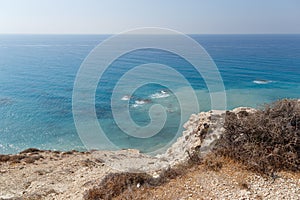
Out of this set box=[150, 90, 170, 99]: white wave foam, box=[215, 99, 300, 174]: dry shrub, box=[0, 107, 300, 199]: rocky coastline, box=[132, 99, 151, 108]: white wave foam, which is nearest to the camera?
box=[0, 107, 300, 199]: rocky coastline

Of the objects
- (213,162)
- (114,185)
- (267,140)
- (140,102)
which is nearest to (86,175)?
(114,185)

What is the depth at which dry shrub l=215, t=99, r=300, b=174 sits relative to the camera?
913 cm

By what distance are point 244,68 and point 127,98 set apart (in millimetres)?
39994

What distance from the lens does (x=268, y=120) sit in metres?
10.4

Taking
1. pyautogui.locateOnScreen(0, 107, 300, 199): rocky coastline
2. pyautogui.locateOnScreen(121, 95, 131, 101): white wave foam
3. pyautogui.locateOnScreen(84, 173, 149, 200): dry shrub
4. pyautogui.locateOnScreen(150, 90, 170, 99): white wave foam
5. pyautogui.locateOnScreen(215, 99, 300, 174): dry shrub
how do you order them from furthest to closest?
pyautogui.locateOnScreen(150, 90, 170, 99): white wave foam, pyautogui.locateOnScreen(121, 95, 131, 101): white wave foam, pyautogui.locateOnScreen(215, 99, 300, 174): dry shrub, pyautogui.locateOnScreen(84, 173, 149, 200): dry shrub, pyautogui.locateOnScreen(0, 107, 300, 199): rocky coastline

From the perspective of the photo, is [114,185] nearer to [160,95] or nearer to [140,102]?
[140,102]

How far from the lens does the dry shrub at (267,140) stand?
9.13 metres

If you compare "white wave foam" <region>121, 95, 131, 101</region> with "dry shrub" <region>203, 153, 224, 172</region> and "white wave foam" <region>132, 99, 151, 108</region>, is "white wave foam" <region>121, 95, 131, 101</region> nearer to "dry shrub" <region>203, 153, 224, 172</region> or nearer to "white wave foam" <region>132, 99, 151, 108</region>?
"white wave foam" <region>132, 99, 151, 108</region>

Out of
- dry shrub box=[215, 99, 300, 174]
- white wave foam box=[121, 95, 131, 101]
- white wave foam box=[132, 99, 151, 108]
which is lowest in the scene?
white wave foam box=[132, 99, 151, 108]

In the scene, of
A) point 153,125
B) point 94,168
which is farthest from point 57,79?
point 94,168

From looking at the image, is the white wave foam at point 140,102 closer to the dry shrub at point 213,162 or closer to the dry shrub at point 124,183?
the dry shrub at point 213,162

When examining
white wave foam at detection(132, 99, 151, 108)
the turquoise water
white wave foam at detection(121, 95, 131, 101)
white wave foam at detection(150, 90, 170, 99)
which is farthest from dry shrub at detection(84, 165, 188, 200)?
white wave foam at detection(150, 90, 170, 99)

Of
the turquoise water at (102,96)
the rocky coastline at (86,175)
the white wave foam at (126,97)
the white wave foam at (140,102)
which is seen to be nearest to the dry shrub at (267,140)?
the rocky coastline at (86,175)

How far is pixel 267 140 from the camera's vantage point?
32.4ft
